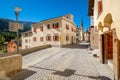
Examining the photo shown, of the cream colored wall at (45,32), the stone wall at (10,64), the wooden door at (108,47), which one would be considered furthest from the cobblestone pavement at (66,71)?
the cream colored wall at (45,32)

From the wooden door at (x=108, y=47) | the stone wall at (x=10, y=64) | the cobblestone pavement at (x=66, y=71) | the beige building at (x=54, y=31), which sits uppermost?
the beige building at (x=54, y=31)

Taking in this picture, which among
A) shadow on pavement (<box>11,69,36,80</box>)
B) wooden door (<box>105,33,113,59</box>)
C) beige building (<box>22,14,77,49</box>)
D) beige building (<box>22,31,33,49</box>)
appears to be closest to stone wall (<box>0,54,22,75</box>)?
shadow on pavement (<box>11,69,36,80</box>)

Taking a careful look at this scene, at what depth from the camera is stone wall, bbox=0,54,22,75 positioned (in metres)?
6.32

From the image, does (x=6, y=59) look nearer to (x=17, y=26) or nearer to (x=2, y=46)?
(x=17, y=26)

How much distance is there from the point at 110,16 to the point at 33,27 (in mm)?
29522

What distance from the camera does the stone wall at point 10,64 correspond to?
632 centimetres

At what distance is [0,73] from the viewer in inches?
240

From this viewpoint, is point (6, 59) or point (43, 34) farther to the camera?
point (43, 34)

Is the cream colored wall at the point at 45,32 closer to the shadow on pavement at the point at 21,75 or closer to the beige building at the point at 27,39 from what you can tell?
the beige building at the point at 27,39

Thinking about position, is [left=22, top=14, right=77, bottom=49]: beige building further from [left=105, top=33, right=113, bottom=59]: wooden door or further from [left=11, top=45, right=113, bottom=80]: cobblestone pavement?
[left=105, top=33, right=113, bottom=59]: wooden door

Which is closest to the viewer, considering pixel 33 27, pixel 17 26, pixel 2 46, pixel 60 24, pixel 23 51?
pixel 17 26

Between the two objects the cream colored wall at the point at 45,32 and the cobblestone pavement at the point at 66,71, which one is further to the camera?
the cream colored wall at the point at 45,32

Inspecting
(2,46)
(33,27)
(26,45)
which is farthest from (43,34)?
(2,46)

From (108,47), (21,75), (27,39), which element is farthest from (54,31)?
(21,75)
